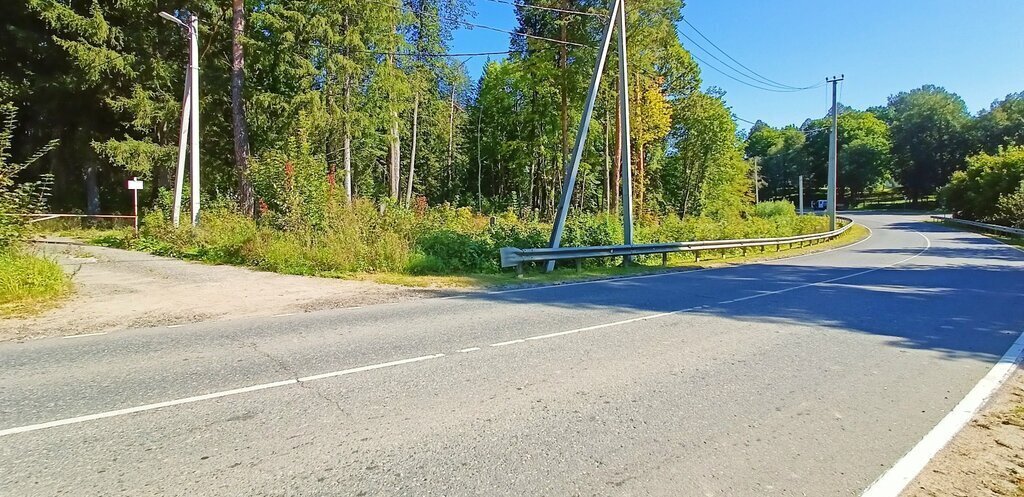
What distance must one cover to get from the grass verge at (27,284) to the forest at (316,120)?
1.75 m

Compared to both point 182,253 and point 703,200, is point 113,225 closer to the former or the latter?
point 182,253

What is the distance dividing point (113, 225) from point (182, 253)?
1398cm

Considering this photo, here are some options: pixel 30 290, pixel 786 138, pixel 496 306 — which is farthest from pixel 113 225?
pixel 786 138

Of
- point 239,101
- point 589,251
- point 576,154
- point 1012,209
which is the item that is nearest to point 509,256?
point 589,251

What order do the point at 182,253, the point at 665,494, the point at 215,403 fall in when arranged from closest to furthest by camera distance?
the point at 665,494 → the point at 215,403 → the point at 182,253

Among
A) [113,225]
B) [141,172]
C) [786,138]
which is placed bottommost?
[113,225]

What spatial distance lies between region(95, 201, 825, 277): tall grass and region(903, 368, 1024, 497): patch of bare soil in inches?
418

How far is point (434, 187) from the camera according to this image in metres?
54.8

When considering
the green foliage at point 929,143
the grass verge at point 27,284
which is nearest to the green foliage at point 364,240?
the grass verge at point 27,284

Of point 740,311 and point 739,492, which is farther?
point 740,311

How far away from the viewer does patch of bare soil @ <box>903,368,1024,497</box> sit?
326 cm

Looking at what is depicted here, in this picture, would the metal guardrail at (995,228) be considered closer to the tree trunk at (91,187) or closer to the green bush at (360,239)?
the green bush at (360,239)

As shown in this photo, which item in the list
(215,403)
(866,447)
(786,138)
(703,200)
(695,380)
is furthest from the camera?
(786,138)

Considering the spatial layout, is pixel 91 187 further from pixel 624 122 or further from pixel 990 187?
pixel 990 187
